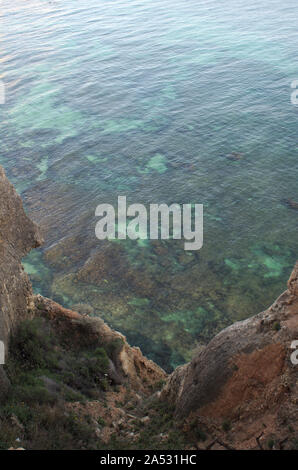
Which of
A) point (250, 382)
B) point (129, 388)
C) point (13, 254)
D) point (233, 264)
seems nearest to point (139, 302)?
point (233, 264)

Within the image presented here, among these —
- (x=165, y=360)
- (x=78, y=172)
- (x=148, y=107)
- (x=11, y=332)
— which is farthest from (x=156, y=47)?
(x=11, y=332)

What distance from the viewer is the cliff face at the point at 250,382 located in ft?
44.0

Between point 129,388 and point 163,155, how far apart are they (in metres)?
34.9

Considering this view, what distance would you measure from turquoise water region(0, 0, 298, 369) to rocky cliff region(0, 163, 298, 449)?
404 inches

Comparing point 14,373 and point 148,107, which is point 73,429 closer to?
point 14,373

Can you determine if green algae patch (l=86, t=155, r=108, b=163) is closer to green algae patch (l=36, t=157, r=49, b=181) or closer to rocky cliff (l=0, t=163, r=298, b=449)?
green algae patch (l=36, t=157, r=49, b=181)

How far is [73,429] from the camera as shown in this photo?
47.8 ft

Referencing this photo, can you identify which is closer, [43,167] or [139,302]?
[139,302]

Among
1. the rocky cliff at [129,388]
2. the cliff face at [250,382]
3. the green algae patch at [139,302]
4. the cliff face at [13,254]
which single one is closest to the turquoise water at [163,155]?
the green algae patch at [139,302]

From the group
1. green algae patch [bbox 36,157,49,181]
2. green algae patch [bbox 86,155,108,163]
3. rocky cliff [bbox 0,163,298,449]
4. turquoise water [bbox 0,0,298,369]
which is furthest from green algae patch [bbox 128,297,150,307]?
green algae patch [bbox 86,155,108,163]

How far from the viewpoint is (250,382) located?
14.5 meters

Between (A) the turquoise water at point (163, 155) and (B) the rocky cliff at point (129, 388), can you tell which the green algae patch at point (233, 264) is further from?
(B) the rocky cliff at point (129, 388)

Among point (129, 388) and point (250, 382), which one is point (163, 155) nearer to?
point (129, 388)

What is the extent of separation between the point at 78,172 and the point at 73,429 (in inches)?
1495
